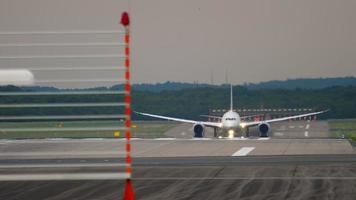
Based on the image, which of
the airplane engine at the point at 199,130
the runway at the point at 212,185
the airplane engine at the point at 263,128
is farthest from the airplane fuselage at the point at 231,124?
the runway at the point at 212,185

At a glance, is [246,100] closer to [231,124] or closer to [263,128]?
[263,128]

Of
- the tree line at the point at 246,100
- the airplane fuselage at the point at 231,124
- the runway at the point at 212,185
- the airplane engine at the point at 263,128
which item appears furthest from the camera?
the tree line at the point at 246,100

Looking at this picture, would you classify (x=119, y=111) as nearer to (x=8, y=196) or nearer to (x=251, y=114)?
(x=8, y=196)

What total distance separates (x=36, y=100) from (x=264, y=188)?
34.7ft

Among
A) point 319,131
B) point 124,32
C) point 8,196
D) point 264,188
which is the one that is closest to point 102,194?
point 8,196

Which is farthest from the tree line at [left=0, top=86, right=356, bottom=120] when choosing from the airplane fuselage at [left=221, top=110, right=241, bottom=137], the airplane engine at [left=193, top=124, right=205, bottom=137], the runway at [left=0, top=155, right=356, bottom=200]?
the runway at [left=0, top=155, right=356, bottom=200]

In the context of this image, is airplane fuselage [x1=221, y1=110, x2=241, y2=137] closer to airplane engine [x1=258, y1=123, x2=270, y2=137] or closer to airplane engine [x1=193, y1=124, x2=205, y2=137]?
airplane engine [x1=258, y1=123, x2=270, y2=137]

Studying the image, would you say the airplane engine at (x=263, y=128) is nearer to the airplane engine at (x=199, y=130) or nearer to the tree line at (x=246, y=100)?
the airplane engine at (x=199, y=130)

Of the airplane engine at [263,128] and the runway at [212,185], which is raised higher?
the runway at [212,185]

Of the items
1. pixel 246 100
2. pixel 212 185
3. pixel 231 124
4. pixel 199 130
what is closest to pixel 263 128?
pixel 231 124

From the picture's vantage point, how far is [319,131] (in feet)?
Result: 260

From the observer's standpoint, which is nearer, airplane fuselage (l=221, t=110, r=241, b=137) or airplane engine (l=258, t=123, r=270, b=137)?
airplane fuselage (l=221, t=110, r=241, b=137)

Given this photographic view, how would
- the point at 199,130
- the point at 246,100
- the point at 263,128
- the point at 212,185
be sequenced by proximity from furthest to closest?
the point at 246,100, the point at 199,130, the point at 263,128, the point at 212,185

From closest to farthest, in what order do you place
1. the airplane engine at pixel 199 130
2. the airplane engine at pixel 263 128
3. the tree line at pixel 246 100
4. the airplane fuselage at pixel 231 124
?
the airplane fuselage at pixel 231 124 < the airplane engine at pixel 263 128 < the airplane engine at pixel 199 130 < the tree line at pixel 246 100
